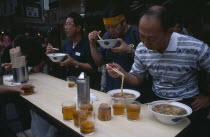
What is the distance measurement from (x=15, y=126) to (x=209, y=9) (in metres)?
5.89

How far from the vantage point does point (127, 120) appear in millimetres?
1583

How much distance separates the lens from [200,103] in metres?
1.86

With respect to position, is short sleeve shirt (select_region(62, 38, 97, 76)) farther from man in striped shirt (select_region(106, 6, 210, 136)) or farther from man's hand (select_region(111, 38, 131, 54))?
man in striped shirt (select_region(106, 6, 210, 136))

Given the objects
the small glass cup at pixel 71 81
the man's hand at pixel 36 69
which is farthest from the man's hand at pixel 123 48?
the man's hand at pixel 36 69

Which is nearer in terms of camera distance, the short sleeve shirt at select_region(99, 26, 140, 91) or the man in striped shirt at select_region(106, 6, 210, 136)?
the man in striped shirt at select_region(106, 6, 210, 136)

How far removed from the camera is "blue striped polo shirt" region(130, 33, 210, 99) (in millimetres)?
1809

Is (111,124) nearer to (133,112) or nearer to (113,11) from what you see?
(133,112)

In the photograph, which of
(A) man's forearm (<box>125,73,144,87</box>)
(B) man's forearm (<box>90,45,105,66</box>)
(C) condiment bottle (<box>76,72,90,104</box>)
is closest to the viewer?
(C) condiment bottle (<box>76,72,90,104</box>)

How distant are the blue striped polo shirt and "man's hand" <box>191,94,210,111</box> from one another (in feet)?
0.26

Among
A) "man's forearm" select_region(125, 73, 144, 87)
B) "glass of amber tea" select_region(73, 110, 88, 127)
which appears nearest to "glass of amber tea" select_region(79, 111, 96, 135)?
"glass of amber tea" select_region(73, 110, 88, 127)

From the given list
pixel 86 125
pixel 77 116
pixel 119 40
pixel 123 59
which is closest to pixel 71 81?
pixel 123 59

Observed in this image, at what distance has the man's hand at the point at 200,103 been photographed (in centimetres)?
186

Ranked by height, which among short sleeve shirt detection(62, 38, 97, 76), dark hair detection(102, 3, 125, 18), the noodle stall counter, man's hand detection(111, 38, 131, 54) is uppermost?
dark hair detection(102, 3, 125, 18)

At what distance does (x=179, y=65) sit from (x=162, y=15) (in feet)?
1.87
